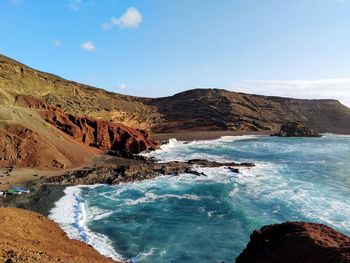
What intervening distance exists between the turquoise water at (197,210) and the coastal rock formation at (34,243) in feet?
8.99

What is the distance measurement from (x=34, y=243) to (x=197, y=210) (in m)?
14.4

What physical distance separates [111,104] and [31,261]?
278ft

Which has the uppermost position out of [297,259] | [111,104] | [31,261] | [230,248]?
[111,104]

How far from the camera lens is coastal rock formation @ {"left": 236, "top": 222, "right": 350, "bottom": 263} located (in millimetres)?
10430

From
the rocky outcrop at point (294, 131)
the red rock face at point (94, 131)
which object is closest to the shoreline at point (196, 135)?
the rocky outcrop at point (294, 131)

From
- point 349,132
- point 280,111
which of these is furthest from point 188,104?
point 349,132

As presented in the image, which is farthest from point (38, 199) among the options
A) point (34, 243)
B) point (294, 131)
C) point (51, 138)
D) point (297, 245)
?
point (294, 131)

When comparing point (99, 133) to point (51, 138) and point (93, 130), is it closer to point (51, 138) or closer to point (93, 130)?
point (93, 130)

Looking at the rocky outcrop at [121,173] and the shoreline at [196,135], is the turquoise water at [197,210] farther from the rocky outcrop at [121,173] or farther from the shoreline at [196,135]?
the shoreline at [196,135]

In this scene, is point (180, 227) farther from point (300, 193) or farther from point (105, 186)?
point (300, 193)

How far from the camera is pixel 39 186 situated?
31078 mm

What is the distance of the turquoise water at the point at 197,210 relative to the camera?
2119cm

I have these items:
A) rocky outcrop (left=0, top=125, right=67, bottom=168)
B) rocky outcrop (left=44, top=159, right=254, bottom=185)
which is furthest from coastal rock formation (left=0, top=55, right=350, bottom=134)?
rocky outcrop (left=44, top=159, right=254, bottom=185)

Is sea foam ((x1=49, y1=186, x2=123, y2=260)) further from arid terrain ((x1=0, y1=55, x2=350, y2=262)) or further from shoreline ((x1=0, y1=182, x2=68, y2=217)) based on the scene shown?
arid terrain ((x1=0, y1=55, x2=350, y2=262))
